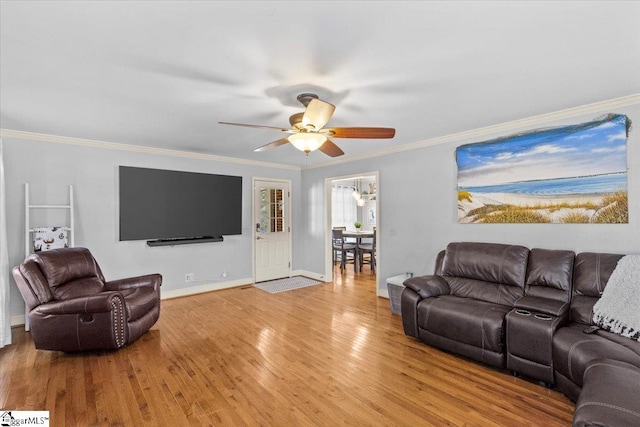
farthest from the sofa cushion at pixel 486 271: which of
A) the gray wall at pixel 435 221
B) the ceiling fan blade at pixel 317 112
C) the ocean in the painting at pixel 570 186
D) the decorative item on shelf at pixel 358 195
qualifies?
the decorative item on shelf at pixel 358 195

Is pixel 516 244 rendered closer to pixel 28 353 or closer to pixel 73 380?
pixel 73 380

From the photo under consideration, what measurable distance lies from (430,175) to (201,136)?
3198 millimetres

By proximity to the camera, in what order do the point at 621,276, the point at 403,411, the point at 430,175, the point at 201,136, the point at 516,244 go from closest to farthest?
the point at 403,411 < the point at 621,276 < the point at 516,244 < the point at 201,136 < the point at 430,175

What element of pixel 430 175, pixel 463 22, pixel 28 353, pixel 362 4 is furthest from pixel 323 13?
pixel 28 353

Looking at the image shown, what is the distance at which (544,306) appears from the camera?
2.64 m

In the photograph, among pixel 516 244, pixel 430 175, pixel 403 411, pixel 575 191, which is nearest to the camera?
pixel 403 411

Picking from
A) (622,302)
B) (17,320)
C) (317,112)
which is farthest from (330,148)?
(17,320)

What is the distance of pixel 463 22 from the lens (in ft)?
5.55

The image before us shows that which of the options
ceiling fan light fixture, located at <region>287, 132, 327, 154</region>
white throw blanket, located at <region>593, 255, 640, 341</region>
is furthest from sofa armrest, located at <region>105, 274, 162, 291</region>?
white throw blanket, located at <region>593, 255, 640, 341</region>

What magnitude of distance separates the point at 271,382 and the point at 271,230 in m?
3.87

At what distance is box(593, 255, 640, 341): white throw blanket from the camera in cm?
224

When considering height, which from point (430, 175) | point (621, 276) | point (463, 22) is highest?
point (463, 22)

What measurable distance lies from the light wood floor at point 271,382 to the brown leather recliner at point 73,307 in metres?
0.18

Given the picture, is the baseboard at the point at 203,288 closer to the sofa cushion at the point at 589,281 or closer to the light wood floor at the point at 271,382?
the light wood floor at the point at 271,382
